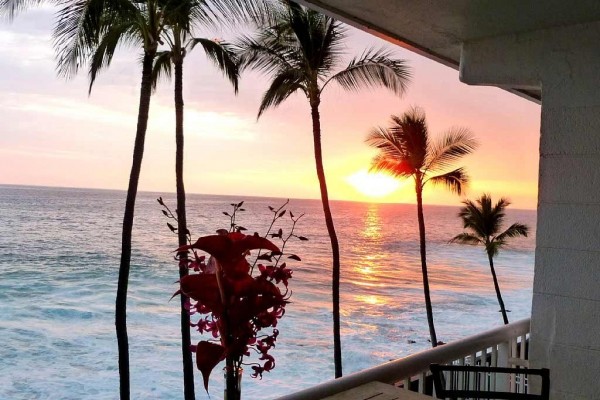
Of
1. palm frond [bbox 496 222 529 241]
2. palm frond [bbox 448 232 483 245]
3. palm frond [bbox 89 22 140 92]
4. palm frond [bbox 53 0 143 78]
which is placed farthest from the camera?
palm frond [bbox 448 232 483 245]

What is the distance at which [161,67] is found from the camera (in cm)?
788

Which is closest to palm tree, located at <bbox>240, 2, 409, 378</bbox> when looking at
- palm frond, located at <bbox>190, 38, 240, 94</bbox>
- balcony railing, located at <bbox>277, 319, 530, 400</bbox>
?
palm frond, located at <bbox>190, 38, 240, 94</bbox>

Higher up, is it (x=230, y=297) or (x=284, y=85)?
(x=284, y=85)

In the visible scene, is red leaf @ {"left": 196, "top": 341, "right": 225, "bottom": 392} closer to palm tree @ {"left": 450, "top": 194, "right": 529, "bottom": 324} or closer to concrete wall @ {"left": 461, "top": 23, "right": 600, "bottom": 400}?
concrete wall @ {"left": 461, "top": 23, "right": 600, "bottom": 400}

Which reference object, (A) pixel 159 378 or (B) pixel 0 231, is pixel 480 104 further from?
(B) pixel 0 231

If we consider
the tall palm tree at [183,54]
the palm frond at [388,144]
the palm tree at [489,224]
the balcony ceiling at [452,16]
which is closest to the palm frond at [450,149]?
the palm frond at [388,144]

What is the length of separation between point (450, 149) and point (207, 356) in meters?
11.7

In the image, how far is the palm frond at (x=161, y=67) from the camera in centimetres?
764

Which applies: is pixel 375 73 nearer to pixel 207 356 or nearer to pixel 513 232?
pixel 513 232

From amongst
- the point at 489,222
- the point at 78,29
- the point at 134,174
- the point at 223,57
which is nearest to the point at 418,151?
the point at 489,222

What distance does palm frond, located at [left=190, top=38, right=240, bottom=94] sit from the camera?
7.63 meters

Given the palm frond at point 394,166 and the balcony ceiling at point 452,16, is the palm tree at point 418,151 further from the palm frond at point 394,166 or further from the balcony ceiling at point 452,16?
the balcony ceiling at point 452,16

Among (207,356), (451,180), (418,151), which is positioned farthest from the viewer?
(451,180)

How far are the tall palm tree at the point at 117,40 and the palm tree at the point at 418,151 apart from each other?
6.50 metres
